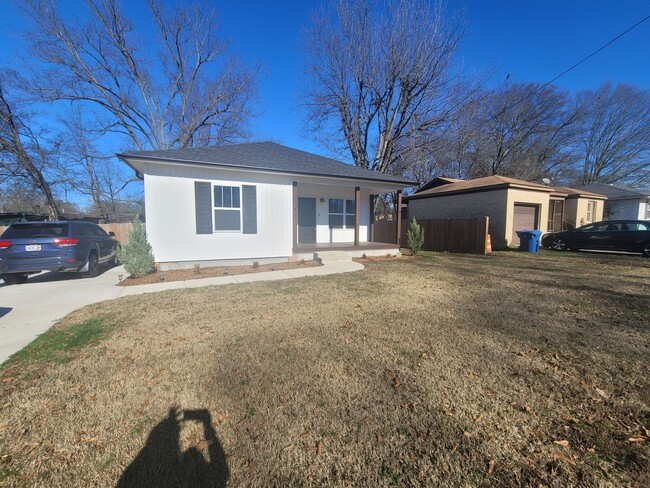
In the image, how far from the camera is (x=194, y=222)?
832cm

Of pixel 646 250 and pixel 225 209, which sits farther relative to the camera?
pixel 646 250

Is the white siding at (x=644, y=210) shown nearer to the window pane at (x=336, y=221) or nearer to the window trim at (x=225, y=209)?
the window pane at (x=336, y=221)

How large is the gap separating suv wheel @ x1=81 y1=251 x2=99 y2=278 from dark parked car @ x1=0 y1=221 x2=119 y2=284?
0.04 metres

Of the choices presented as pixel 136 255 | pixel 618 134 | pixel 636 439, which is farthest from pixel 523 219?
pixel 618 134

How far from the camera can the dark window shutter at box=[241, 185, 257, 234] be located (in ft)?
29.0

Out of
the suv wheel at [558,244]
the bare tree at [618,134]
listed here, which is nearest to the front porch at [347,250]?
the suv wheel at [558,244]

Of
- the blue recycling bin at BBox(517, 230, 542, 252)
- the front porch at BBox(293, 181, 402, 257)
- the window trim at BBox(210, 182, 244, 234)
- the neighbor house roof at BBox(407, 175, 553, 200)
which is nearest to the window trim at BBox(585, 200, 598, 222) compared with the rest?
the neighbor house roof at BBox(407, 175, 553, 200)

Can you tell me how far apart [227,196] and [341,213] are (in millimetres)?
5559

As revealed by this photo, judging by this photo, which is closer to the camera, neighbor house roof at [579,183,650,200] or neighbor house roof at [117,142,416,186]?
neighbor house roof at [117,142,416,186]

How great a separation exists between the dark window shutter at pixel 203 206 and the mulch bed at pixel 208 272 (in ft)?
4.17

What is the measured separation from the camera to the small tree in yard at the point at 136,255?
6.87 meters

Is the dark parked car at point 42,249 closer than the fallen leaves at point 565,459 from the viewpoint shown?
No

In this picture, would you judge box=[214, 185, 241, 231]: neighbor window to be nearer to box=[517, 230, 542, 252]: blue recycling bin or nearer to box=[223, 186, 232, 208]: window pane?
box=[223, 186, 232, 208]: window pane

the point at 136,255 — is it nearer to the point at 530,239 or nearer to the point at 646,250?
the point at 530,239
